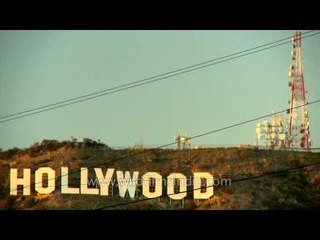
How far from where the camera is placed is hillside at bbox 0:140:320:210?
22469 mm

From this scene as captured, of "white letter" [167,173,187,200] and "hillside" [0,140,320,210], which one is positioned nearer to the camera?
"white letter" [167,173,187,200]

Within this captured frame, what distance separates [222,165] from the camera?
79.2ft

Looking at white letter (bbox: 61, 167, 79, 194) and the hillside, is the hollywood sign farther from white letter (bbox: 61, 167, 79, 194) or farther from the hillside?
the hillside

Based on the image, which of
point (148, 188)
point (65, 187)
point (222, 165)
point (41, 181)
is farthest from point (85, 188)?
point (222, 165)

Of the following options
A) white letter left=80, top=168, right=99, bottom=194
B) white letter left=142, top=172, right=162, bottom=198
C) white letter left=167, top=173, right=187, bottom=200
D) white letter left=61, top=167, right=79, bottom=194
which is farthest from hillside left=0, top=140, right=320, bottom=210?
white letter left=142, top=172, right=162, bottom=198

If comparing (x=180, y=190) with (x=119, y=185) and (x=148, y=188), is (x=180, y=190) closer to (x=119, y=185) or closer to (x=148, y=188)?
(x=148, y=188)

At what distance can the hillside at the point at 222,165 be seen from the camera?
2247cm

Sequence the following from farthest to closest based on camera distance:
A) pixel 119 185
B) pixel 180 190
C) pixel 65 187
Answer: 1. pixel 65 187
2. pixel 119 185
3. pixel 180 190

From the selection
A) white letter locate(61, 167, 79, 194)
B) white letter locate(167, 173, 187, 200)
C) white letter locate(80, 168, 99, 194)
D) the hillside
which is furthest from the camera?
the hillside

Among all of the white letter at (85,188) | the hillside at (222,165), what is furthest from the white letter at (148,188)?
the hillside at (222,165)

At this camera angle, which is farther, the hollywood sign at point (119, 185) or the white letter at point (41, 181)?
the white letter at point (41, 181)

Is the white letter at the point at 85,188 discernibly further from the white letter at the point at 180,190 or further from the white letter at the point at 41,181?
the white letter at the point at 180,190

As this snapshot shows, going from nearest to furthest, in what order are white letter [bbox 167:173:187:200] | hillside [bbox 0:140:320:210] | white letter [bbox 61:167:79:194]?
1. white letter [bbox 167:173:187:200]
2. white letter [bbox 61:167:79:194]
3. hillside [bbox 0:140:320:210]
